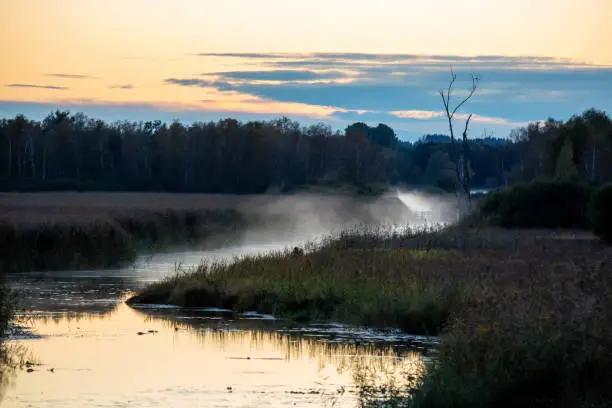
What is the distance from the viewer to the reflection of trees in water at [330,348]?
19500 mm

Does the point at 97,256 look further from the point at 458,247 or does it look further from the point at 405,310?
the point at 405,310

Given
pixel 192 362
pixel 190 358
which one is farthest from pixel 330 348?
pixel 192 362

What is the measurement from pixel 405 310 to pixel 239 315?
5.12 m

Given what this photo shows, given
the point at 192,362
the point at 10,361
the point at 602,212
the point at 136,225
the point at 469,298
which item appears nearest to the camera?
the point at 10,361

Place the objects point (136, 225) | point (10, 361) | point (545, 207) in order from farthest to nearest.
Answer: point (136, 225) < point (545, 207) < point (10, 361)

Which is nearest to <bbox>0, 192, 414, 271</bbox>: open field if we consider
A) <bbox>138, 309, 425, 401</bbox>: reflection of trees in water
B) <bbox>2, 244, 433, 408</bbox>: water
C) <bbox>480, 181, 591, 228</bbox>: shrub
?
<bbox>2, 244, 433, 408</bbox>: water

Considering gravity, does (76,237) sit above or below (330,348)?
above

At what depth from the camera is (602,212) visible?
44.9m

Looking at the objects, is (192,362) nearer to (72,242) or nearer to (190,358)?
(190,358)

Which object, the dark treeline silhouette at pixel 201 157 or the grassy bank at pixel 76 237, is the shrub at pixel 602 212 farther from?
the dark treeline silhouette at pixel 201 157

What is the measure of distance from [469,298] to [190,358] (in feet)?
19.3

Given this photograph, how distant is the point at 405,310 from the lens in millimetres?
27938

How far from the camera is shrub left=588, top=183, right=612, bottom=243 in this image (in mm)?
44219

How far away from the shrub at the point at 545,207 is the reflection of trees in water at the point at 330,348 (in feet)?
95.5
